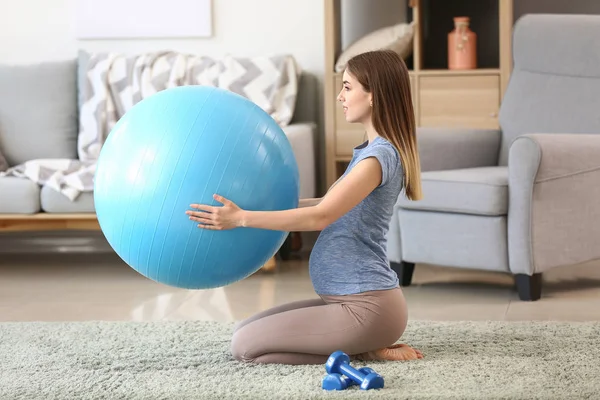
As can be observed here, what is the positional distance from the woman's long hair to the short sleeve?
3cm

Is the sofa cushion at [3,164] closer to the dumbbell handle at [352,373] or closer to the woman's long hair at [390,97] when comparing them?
the woman's long hair at [390,97]

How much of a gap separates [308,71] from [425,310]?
1.90 m

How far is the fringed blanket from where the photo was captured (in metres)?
4.47

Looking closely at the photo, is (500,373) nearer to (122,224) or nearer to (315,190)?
(122,224)

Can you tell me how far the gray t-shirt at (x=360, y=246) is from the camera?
2449 millimetres

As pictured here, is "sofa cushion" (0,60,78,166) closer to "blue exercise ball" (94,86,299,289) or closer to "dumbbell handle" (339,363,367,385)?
"blue exercise ball" (94,86,299,289)

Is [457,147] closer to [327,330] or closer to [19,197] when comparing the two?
[327,330]

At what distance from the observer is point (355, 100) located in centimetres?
245

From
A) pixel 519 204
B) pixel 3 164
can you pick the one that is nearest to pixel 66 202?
pixel 3 164

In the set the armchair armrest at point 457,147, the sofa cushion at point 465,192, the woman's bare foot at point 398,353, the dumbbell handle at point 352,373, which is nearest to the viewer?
the dumbbell handle at point 352,373

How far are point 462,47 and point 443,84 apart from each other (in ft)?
0.75

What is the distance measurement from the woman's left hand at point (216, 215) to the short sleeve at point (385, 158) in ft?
1.30

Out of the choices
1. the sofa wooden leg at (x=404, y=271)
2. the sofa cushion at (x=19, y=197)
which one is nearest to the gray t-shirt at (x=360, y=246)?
the sofa wooden leg at (x=404, y=271)

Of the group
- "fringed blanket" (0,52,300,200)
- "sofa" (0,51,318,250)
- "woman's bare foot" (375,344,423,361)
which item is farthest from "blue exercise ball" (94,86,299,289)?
"fringed blanket" (0,52,300,200)
